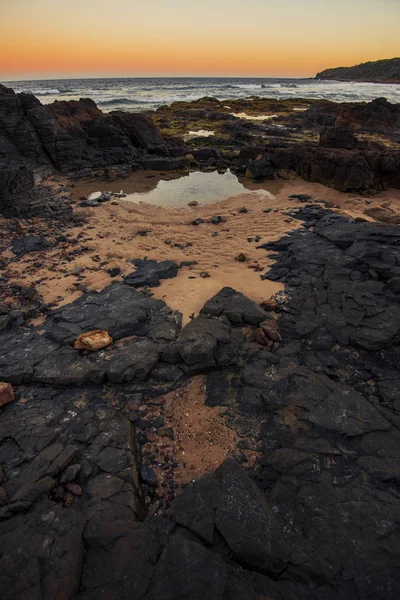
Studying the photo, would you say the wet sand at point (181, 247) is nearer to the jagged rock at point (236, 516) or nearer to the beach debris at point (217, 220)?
the beach debris at point (217, 220)

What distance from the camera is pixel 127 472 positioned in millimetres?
4246

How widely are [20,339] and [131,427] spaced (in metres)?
3.25

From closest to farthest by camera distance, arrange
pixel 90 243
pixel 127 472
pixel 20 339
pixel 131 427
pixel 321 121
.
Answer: pixel 127 472, pixel 131 427, pixel 20 339, pixel 90 243, pixel 321 121

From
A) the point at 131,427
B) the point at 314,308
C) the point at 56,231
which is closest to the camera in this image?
the point at 131,427

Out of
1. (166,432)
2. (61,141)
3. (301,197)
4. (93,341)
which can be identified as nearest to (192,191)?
(301,197)

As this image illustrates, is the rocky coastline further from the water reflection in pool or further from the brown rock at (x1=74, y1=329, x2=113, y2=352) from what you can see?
the water reflection in pool

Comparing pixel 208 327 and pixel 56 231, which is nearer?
pixel 208 327

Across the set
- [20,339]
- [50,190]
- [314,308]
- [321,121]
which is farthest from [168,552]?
[321,121]

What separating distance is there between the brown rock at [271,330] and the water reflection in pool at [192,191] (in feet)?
32.9

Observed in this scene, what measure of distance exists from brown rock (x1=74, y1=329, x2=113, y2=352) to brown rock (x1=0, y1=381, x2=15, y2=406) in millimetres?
1322

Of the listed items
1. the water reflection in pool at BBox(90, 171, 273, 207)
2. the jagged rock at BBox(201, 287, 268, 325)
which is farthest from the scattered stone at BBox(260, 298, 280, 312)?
the water reflection in pool at BBox(90, 171, 273, 207)

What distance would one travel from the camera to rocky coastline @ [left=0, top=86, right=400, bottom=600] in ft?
10.2

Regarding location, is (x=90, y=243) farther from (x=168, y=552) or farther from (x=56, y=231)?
(x=168, y=552)

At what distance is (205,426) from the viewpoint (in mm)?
5078
